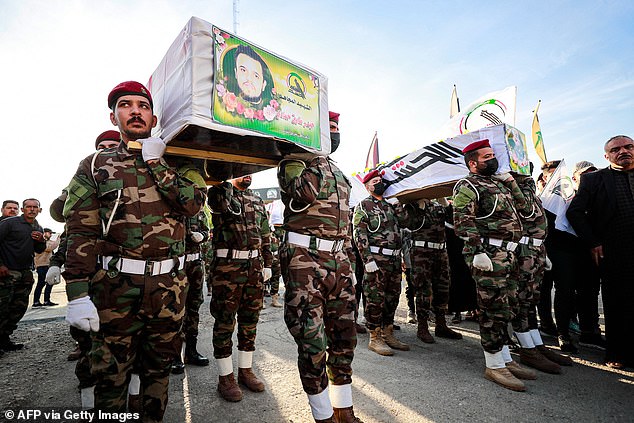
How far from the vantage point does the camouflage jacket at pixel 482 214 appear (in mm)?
3433

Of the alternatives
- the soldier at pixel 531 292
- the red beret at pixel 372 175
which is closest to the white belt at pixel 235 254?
the red beret at pixel 372 175

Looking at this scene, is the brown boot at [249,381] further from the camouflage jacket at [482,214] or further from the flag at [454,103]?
the flag at [454,103]

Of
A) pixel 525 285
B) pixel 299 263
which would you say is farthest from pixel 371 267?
pixel 299 263

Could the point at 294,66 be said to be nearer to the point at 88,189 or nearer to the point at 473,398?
the point at 88,189

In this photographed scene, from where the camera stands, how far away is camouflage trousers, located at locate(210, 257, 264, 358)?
3027mm

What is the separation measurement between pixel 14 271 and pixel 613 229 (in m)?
8.05

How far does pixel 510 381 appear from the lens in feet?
10.0

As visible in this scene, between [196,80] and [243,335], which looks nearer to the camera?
[196,80]

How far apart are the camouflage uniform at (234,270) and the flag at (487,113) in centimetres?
317

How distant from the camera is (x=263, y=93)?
224 cm

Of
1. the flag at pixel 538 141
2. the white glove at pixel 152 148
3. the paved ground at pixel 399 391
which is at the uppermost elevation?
the flag at pixel 538 141

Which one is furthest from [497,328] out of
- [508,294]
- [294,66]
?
[294,66]

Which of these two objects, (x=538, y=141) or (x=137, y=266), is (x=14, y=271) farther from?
(x=538, y=141)

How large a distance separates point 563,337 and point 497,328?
1738 millimetres
